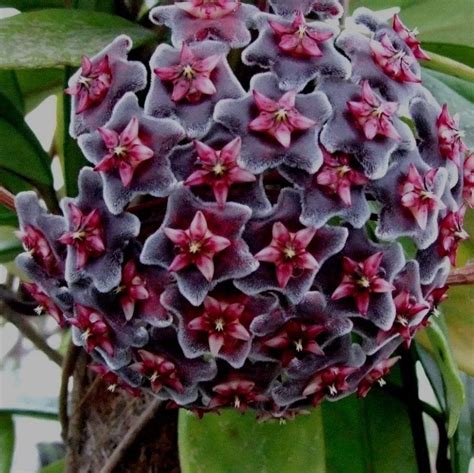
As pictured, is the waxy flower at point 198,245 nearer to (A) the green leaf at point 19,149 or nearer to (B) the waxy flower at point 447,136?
(B) the waxy flower at point 447,136

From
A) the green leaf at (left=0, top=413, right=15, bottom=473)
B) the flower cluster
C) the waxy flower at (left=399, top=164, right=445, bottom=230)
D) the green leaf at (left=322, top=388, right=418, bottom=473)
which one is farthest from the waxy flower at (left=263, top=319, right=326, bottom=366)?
the green leaf at (left=0, top=413, right=15, bottom=473)

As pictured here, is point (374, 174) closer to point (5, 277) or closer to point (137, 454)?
point (137, 454)

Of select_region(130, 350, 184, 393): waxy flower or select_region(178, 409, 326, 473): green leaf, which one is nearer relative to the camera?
select_region(130, 350, 184, 393): waxy flower

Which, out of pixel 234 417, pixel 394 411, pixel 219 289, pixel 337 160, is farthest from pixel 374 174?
pixel 394 411

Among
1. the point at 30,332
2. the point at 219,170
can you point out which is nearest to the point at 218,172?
the point at 219,170

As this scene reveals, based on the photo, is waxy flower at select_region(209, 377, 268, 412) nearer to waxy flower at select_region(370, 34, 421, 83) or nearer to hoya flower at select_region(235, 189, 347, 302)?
hoya flower at select_region(235, 189, 347, 302)

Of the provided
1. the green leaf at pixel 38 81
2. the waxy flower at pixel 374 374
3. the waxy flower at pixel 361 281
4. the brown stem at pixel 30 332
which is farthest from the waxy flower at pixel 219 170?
the brown stem at pixel 30 332

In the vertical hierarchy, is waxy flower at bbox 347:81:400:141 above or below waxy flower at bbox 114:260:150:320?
above
